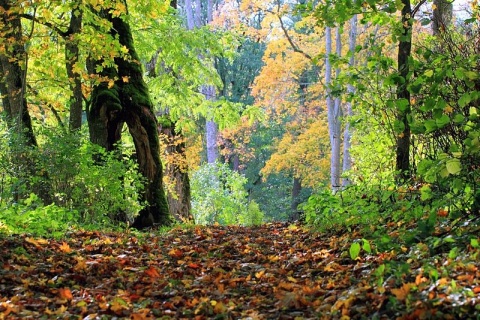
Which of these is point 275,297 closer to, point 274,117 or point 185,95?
point 185,95

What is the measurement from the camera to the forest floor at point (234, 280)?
9.73 feet

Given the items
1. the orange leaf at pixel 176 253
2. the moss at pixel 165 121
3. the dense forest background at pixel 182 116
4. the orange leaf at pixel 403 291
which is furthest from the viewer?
the moss at pixel 165 121

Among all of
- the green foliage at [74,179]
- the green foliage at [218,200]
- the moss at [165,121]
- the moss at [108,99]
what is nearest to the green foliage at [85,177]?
the green foliage at [74,179]

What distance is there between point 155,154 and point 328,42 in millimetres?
9448

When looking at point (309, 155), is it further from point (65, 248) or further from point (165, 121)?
point (65, 248)

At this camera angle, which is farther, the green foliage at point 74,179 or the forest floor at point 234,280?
the green foliage at point 74,179

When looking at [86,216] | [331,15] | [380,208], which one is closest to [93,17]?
[86,216]

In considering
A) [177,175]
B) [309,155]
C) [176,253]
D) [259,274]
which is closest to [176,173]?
[177,175]

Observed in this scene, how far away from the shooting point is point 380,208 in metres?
5.86

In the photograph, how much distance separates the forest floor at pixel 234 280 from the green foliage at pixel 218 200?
10745 millimetres

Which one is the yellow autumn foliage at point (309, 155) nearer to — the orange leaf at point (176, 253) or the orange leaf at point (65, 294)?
the orange leaf at point (176, 253)

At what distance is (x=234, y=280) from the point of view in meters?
4.31

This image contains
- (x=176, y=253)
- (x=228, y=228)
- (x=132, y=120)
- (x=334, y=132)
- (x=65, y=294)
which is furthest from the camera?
(x=334, y=132)

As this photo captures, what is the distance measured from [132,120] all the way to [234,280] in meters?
5.75
